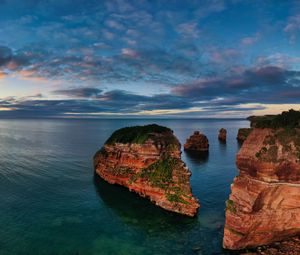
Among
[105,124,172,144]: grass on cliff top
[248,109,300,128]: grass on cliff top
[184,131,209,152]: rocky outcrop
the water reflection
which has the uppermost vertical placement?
[248,109,300,128]: grass on cliff top

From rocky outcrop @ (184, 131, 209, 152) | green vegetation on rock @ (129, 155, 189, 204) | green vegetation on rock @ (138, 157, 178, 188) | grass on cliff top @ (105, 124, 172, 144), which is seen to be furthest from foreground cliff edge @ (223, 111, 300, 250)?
rocky outcrop @ (184, 131, 209, 152)

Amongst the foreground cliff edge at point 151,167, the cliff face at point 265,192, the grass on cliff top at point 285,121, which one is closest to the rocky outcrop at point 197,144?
the foreground cliff edge at point 151,167

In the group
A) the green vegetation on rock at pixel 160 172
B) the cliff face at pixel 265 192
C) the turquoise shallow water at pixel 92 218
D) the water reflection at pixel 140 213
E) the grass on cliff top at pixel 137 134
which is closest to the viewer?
the cliff face at pixel 265 192

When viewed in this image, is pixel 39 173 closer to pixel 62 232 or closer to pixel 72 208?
pixel 72 208

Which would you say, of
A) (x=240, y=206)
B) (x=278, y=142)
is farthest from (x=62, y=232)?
(x=278, y=142)

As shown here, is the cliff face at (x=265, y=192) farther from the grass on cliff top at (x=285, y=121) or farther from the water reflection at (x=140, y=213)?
the water reflection at (x=140, y=213)

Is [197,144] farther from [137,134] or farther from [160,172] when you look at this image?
[160,172]

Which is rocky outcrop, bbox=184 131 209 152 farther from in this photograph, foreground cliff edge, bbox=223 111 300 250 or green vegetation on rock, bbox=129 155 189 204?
foreground cliff edge, bbox=223 111 300 250

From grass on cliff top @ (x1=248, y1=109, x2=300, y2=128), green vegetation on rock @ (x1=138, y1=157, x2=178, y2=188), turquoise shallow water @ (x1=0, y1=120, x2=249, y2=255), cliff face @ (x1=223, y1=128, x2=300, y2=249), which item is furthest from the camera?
green vegetation on rock @ (x1=138, y1=157, x2=178, y2=188)
